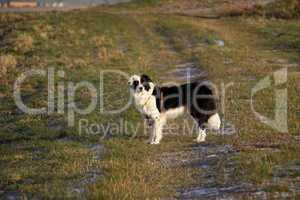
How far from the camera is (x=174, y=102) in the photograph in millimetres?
12578

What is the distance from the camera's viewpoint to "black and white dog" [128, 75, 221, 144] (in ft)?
40.5

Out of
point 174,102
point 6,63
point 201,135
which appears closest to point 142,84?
point 174,102

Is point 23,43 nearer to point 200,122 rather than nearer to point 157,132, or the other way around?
point 157,132

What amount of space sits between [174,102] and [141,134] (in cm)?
122

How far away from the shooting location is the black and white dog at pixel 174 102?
1234cm

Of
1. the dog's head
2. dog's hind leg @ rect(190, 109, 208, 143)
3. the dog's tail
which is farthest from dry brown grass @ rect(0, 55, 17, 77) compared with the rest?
the dog's tail

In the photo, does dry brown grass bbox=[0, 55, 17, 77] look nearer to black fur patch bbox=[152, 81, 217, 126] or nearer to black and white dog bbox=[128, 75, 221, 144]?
black and white dog bbox=[128, 75, 221, 144]

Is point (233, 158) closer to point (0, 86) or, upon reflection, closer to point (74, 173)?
point (74, 173)

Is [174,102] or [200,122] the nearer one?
[200,122]

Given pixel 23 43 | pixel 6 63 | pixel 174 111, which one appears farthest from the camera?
pixel 23 43

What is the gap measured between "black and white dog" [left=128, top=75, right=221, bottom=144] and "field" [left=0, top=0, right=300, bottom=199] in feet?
1.08

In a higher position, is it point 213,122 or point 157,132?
point 213,122

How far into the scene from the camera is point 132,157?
36.0 ft

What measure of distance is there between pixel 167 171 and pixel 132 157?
1154mm
